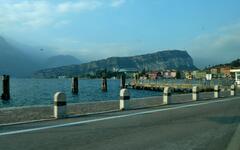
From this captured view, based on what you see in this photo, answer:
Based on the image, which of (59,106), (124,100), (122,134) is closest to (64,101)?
(59,106)

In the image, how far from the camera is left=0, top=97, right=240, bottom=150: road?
408 inches

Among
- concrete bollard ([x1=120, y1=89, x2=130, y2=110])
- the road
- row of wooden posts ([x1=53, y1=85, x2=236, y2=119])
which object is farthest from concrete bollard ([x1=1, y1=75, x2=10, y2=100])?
the road

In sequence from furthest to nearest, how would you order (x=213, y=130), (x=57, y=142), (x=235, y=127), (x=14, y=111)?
(x=14, y=111) < (x=235, y=127) < (x=213, y=130) < (x=57, y=142)

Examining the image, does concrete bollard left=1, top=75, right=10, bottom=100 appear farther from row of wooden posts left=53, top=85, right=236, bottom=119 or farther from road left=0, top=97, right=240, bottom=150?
road left=0, top=97, right=240, bottom=150

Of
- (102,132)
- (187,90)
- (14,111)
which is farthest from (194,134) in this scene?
(187,90)

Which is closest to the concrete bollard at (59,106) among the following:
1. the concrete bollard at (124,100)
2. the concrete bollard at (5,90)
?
the concrete bollard at (124,100)

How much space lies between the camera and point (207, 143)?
11.3 metres

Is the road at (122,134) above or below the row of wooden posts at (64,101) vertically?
below

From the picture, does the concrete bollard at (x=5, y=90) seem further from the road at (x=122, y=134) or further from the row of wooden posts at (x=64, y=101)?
the road at (x=122, y=134)

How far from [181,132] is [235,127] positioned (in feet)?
8.74

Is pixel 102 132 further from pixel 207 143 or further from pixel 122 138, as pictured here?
pixel 207 143

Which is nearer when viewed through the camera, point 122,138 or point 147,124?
point 122,138

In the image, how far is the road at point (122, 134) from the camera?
10375 mm

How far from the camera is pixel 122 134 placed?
12359mm
